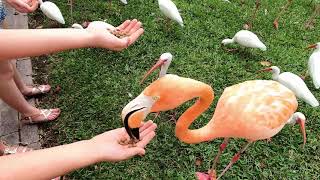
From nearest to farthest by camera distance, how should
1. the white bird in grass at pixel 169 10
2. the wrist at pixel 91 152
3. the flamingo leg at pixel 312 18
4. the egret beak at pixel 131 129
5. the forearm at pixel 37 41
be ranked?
1. the wrist at pixel 91 152
2. the forearm at pixel 37 41
3. the egret beak at pixel 131 129
4. the white bird in grass at pixel 169 10
5. the flamingo leg at pixel 312 18

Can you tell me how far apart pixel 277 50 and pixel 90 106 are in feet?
7.47

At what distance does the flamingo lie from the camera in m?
2.49

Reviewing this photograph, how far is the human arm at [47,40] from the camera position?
206 cm

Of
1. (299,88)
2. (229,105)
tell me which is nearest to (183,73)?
(299,88)

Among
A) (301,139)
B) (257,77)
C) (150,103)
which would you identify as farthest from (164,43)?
(150,103)

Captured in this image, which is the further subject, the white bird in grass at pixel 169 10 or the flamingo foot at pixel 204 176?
the white bird in grass at pixel 169 10

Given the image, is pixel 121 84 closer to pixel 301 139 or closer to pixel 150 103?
pixel 150 103

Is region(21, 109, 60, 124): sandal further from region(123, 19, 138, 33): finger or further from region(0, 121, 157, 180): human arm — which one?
region(0, 121, 157, 180): human arm

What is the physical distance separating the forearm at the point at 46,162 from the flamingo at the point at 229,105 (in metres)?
0.60

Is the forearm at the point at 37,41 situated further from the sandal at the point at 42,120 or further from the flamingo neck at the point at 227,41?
the flamingo neck at the point at 227,41

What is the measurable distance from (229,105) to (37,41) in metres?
1.30

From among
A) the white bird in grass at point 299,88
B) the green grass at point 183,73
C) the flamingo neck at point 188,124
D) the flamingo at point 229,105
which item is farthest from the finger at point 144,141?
the white bird in grass at point 299,88

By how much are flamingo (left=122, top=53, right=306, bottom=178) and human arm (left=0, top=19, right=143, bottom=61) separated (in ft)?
1.36

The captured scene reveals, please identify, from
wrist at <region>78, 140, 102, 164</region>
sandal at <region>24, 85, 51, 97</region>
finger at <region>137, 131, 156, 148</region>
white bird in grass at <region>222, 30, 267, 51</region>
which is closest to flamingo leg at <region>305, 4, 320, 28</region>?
white bird in grass at <region>222, 30, 267, 51</region>
